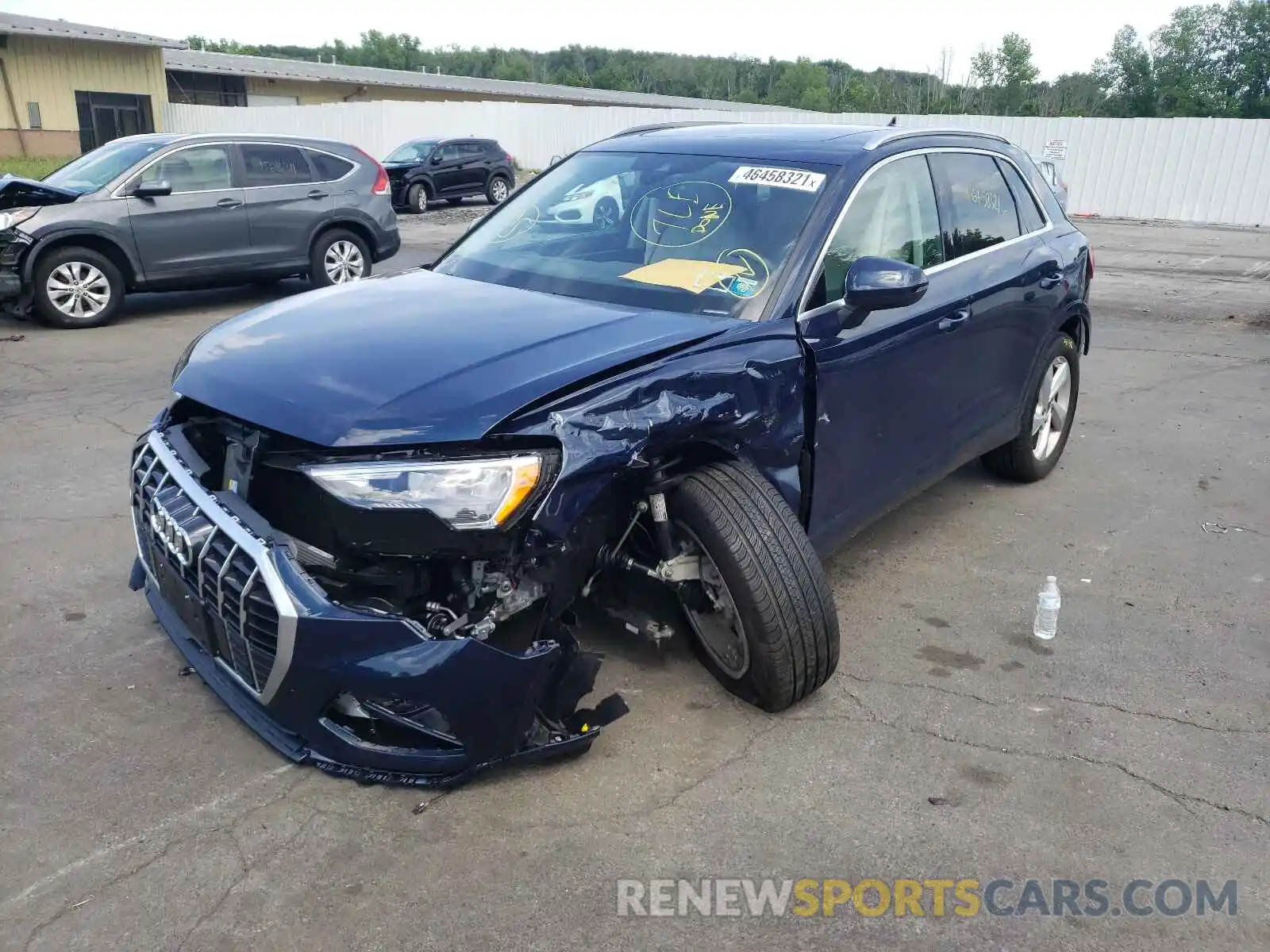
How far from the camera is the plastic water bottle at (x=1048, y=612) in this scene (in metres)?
3.88

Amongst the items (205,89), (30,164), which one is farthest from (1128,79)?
(30,164)

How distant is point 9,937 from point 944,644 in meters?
3.06

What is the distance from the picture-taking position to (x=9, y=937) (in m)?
2.37

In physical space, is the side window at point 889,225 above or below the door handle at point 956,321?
above

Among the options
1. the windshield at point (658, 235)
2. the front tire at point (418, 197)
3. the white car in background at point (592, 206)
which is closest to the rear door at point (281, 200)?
the windshield at point (658, 235)

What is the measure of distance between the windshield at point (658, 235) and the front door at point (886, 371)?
0.77 ft

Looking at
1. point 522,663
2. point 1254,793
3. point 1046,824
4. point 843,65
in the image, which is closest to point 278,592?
point 522,663

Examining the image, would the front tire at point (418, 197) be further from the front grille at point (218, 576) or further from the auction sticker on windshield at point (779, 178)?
the front grille at point (218, 576)

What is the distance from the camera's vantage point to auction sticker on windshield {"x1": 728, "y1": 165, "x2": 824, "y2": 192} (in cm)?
380

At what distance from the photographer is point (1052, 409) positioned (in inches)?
223

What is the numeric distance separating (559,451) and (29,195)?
8.56 metres

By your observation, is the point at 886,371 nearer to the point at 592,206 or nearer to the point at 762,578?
the point at 762,578

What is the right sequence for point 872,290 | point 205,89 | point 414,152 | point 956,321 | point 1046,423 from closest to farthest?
point 872,290
point 956,321
point 1046,423
point 414,152
point 205,89

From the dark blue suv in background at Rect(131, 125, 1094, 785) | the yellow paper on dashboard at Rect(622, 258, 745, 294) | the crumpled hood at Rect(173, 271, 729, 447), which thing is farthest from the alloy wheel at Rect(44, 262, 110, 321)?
the yellow paper on dashboard at Rect(622, 258, 745, 294)
